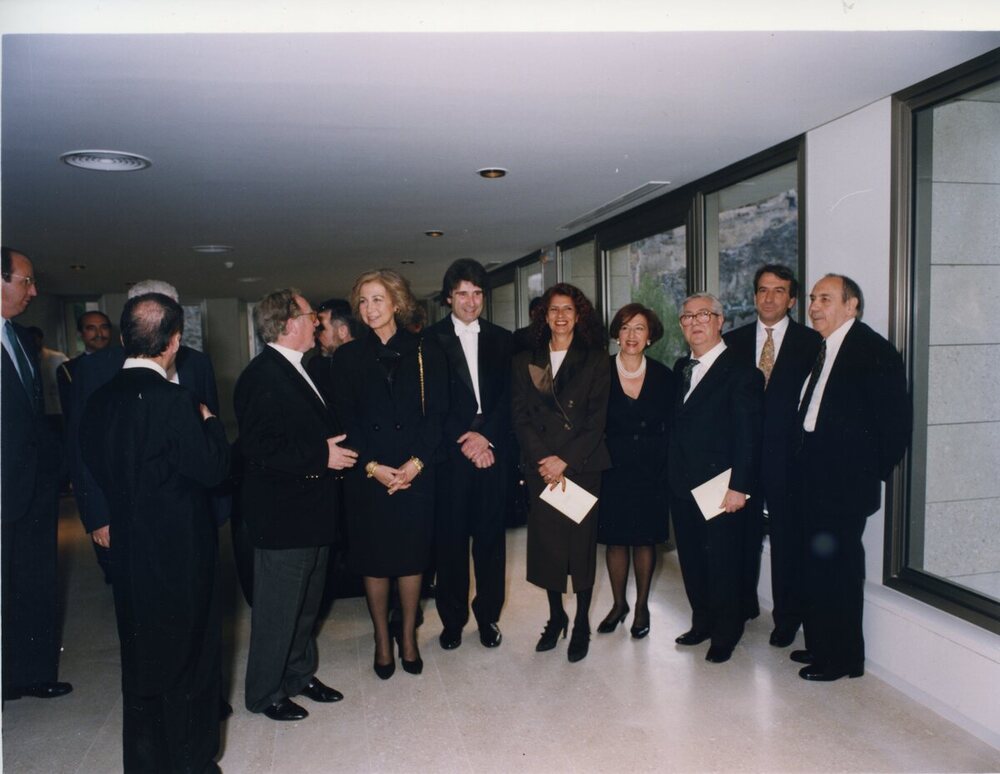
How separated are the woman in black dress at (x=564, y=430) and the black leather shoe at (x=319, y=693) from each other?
100 centimetres

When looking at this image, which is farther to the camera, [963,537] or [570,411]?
[963,537]

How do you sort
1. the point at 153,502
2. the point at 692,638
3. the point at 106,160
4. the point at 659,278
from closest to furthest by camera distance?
the point at 153,502, the point at 692,638, the point at 106,160, the point at 659,278

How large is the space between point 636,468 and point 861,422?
3.26ft

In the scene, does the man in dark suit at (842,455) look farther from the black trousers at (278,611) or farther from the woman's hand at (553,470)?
the black trousers at (278,611)

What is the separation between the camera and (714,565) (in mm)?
3342

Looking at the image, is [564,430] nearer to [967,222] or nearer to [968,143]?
[967,222]

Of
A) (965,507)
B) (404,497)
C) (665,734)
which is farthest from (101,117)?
(965,507)

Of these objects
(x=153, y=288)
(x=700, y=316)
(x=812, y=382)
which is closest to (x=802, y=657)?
(x=812, y=382)

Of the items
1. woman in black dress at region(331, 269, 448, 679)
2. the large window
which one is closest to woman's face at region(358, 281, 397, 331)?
woman in black dress at region(331, 269, 448, 679)

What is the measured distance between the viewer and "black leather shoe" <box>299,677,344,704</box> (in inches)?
119

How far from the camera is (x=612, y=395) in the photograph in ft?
11.5

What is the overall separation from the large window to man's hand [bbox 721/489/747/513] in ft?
2.32

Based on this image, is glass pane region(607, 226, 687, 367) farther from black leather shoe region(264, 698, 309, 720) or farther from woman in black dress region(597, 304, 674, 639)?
black leather shoe region(264, 698, 309, 720)

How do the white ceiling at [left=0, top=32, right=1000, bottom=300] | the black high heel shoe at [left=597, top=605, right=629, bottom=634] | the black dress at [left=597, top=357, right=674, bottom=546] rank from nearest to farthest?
the white ceiling at [left=0, top=32, right=1000, bottom=300]
the black dress at [left=597, top=357, right=674, bottom=546]
the black high heel shoe at [left=597, top=605, right=629, bottom=634]
